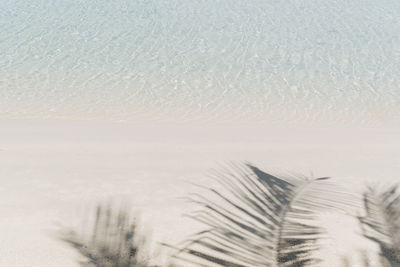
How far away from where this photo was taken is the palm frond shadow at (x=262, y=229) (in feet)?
6.75

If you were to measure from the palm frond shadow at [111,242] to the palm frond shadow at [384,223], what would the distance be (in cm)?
118

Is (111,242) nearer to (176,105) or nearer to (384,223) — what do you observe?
(384,223)

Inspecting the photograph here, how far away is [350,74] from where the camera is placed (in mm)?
9094

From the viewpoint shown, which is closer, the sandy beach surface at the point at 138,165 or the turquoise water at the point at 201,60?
the sandy beach surface at the point at 138,165

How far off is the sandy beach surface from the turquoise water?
159cm

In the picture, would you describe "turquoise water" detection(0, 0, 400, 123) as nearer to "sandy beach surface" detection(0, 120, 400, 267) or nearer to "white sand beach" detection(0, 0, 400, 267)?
"white sand beach" detection(0, 0, 400, 267)

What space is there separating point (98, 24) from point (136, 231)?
A: 9557mm

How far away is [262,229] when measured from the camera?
7.27ft

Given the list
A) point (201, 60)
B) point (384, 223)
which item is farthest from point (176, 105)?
point (384, 223)

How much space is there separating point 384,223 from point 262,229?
743 mm

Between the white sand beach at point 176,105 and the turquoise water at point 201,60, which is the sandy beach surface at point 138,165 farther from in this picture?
the turquoise water at point 201,60

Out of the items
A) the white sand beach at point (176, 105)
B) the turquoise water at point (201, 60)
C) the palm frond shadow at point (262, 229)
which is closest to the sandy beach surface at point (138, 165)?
the white sand beach at point (176, 105)

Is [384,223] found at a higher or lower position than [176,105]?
lower

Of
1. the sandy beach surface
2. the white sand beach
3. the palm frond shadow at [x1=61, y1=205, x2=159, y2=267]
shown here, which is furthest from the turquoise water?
the palm frond shadow at [x1=61, y1=205, x2=159, y2=267]
